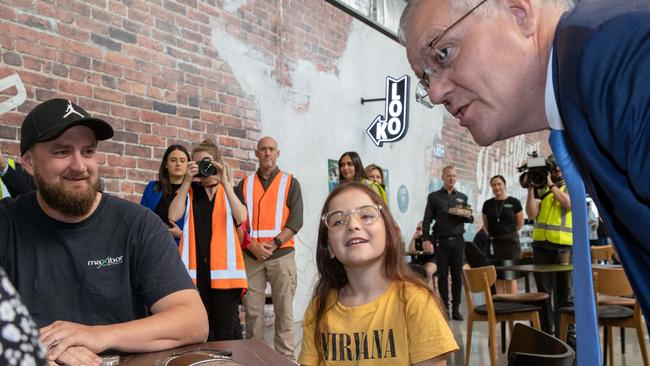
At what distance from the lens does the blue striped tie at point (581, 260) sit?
33.4 inches

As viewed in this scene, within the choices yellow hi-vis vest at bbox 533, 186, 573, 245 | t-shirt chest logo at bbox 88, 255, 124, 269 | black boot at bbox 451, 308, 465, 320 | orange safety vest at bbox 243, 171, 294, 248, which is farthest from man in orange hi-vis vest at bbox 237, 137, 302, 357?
t-shirt chest logo at bbox 88, 255, 124, 269

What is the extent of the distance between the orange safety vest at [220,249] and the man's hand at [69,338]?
2.31 metres

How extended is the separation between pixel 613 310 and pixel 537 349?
125 inches

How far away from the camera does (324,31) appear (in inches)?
284

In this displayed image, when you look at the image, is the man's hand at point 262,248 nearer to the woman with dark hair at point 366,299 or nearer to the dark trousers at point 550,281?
the dark trousers at point 550,281

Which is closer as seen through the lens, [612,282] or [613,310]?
[612,282]

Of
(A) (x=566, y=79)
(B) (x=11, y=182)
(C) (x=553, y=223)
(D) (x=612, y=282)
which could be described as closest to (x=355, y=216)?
(A) (x=566, y=79)

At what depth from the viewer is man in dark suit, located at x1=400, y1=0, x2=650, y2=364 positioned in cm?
66

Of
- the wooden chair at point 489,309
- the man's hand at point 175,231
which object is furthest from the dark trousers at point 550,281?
the man's hand at point 175,231

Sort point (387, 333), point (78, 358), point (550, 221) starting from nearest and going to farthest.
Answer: point (78, 358) → point (387, 333) → point (550, 221)

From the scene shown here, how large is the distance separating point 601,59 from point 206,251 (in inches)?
138

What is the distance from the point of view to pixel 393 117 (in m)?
8.10

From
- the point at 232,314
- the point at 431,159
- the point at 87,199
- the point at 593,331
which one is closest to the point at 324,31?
the point at 431,159

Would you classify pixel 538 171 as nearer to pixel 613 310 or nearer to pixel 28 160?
pixel 613 310
